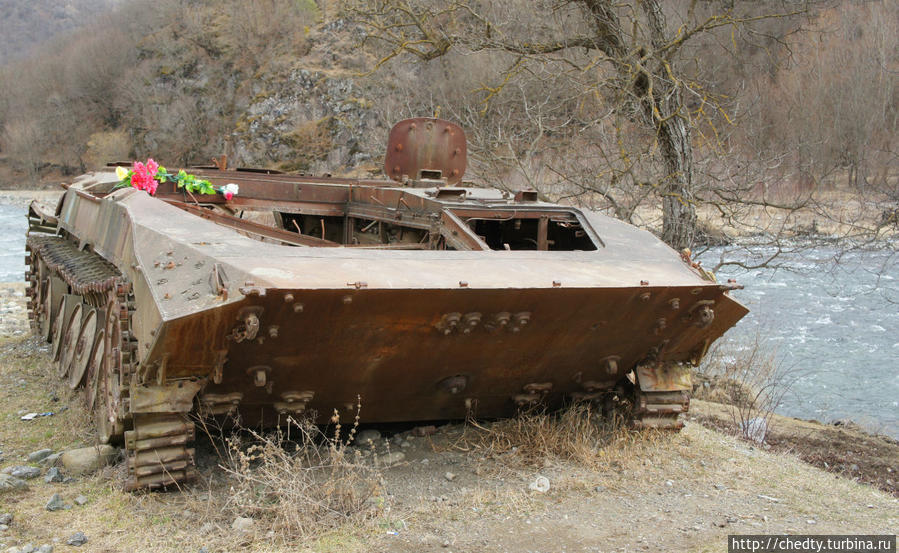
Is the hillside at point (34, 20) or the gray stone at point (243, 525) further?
the hillside at point (34, 20)

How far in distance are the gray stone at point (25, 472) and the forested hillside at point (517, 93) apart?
5729 millimetres

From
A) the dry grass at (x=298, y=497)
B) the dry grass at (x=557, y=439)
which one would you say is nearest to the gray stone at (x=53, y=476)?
the dry grass at (x=298, y=497)

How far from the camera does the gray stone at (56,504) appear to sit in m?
4.09

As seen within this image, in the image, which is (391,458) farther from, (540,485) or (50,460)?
(50,460)

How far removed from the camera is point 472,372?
15.3ft

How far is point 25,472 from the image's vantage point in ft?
15.0

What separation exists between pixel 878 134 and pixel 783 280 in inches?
266

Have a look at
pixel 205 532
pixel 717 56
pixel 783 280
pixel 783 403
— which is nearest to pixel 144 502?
pixel 205 532

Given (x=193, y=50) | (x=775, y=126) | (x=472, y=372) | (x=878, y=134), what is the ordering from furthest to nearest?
(x=193, y=50)
(x=878, y=134)
(x=775, y=126)
(x=472, y=372)

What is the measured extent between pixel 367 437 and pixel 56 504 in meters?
1.81

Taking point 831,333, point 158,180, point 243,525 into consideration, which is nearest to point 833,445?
point 243,525

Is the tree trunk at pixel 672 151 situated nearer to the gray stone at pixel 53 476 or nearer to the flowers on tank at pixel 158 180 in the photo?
the flowers on tank at pixel 158 180

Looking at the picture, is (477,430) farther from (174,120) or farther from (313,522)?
(174,120)

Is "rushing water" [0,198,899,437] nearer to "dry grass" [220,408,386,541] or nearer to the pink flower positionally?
"dry grass" [220,408,386,541]
